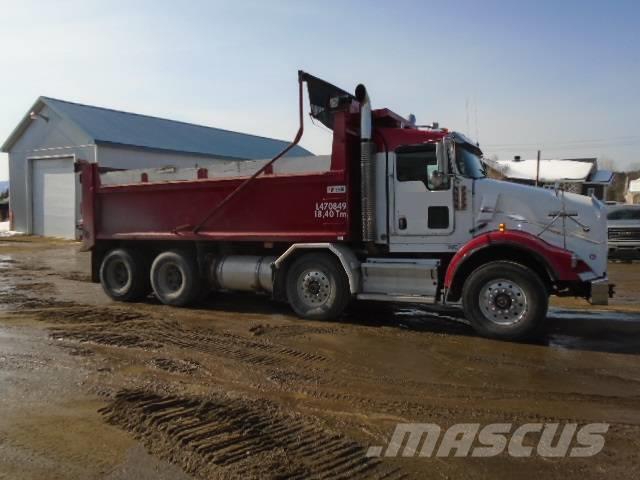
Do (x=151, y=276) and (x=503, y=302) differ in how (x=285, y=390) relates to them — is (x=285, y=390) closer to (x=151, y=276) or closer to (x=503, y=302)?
(x=503, y=302)

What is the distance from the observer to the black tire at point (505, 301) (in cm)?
731

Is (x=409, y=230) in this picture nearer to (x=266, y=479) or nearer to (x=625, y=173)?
(x=266, y=479)

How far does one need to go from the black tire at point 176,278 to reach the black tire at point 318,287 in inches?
81.5

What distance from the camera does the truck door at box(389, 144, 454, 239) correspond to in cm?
823

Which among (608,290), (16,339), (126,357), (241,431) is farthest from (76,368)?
(608,290)

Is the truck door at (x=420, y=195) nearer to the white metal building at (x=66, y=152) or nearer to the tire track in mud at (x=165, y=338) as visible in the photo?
the tire track in mud at (x=165, y=338)

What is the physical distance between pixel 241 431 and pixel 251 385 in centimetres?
122

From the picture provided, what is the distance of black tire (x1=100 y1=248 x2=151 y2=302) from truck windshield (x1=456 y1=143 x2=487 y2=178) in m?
6.36

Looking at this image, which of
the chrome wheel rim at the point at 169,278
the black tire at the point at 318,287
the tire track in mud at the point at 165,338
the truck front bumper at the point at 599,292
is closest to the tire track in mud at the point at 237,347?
the tire track in mud at the point at 165,338

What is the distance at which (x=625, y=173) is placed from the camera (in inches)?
3627

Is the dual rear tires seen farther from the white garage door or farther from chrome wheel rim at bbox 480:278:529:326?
the white garage door

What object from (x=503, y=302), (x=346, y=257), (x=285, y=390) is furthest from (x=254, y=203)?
(x=285, y=390)
